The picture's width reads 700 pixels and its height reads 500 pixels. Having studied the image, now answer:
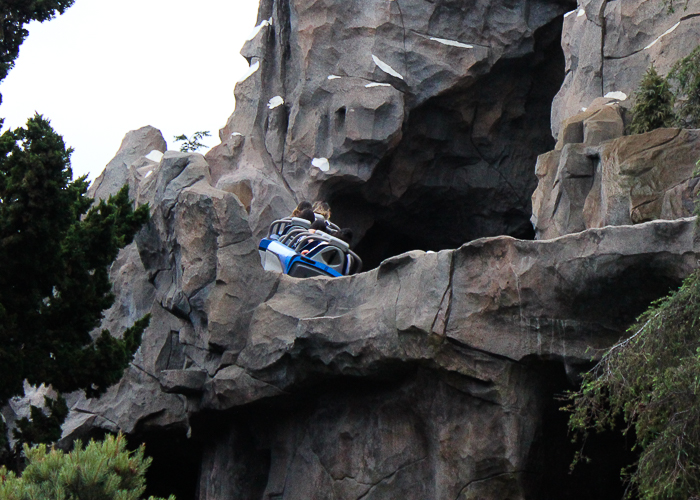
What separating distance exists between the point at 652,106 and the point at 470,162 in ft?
21.9

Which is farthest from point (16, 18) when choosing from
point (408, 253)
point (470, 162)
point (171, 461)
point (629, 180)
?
point (470, 162)

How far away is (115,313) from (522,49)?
885 centimetres

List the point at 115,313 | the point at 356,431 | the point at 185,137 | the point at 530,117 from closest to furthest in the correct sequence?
the point at 356,431 → the point at 115,313 → the point at 530,117 → the point at 185,137

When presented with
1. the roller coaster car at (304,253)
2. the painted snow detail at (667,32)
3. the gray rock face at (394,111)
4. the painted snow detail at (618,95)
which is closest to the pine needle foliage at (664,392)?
the roller coaster car at (304,253)

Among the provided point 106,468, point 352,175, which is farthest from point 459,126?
point 106,468

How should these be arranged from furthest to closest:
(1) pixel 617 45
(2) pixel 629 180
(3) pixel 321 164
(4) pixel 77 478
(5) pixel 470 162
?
(5) pixel 470 162, (3) pixel 321 164, (1) pixel 617 45, (2) pixel 629 180, (4) pixel 77 478

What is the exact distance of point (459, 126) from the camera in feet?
57.7

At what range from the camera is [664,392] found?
6586 mm

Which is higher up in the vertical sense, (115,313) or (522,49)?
(522,49)

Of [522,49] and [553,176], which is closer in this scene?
[553,176]

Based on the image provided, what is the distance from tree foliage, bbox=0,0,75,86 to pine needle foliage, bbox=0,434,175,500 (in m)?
6.48

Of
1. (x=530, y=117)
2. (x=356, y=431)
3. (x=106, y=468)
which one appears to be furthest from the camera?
(x=530, y=117)

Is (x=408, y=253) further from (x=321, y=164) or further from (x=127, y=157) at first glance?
(x=127, y=157)

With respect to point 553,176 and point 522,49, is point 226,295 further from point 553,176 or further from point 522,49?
point 522,49
